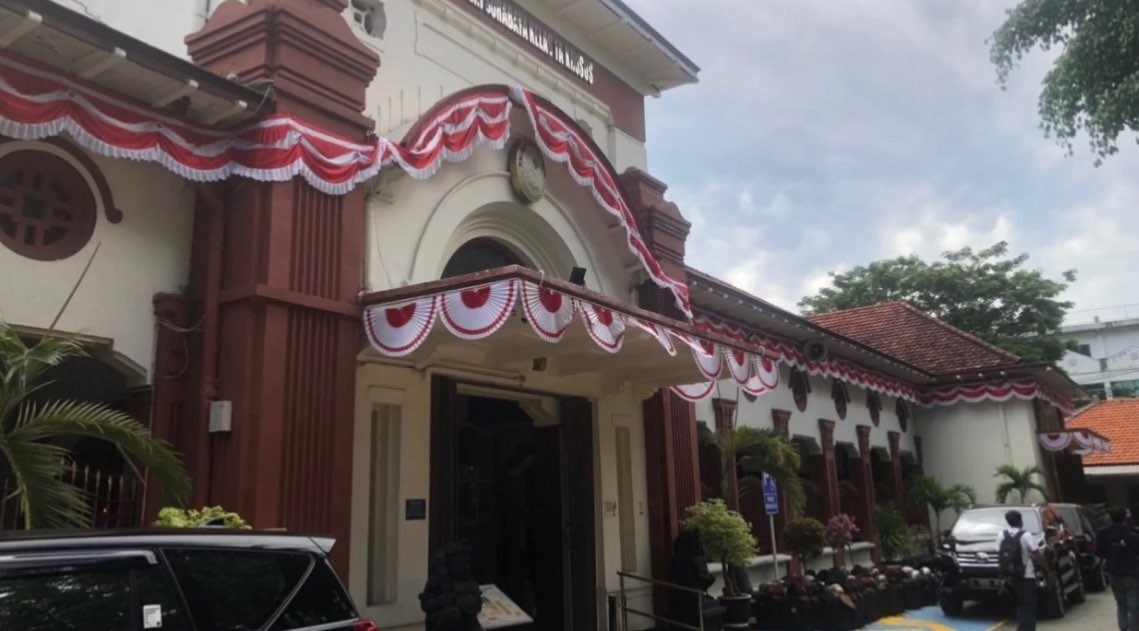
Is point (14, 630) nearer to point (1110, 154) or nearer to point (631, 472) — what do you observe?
point (631, 472)

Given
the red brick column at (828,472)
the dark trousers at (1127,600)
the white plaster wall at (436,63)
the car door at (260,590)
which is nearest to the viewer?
the car door at (260,590)

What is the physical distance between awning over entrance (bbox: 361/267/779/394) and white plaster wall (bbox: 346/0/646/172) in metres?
2.31

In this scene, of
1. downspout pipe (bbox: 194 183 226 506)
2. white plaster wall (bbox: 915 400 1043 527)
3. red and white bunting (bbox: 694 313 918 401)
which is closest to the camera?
downspout pipe (bbox: 194 183 226 506)

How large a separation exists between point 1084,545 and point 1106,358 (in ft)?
153

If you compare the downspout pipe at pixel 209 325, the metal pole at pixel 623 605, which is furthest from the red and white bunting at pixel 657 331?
the downspout pipe at pixel 209 325

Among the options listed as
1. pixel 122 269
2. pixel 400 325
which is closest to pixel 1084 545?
pixel 400 325

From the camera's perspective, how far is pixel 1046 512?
52.6 feet

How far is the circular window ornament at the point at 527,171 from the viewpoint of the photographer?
10.3 metres

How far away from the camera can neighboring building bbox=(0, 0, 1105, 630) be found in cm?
666

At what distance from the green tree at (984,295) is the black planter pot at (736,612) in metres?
25.2

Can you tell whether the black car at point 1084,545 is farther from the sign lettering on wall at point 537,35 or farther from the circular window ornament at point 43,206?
the circular window ornament at point 43,206

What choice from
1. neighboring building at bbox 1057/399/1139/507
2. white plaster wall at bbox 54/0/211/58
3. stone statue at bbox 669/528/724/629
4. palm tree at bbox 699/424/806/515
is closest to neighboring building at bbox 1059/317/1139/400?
neighboring building at bbox 1057/399/1139/507

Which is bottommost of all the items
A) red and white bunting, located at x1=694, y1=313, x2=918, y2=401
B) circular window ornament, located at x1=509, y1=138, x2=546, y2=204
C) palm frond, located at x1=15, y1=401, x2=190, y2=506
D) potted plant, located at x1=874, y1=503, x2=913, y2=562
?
potted plant, located at x1=874, y1=503, x2=913, y2=562

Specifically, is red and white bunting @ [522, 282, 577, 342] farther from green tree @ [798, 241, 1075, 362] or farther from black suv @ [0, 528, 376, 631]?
green tree @ [798, 241, 1075, 362]
